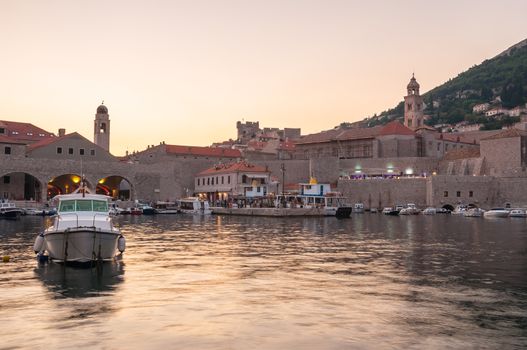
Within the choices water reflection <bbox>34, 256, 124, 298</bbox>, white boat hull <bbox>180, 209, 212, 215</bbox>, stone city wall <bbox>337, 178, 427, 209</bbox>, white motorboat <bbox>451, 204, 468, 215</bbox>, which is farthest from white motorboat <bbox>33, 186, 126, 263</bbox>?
stone city wall <bbox>337, 178, 427, 209</bbox>

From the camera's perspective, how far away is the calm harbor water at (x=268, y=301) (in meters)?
9.54

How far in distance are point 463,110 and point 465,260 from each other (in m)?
167

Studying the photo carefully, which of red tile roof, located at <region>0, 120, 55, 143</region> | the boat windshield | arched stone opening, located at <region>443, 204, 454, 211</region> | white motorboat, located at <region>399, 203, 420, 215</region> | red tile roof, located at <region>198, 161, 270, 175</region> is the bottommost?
white motorboat, located at <region>399, 203, 420, 215</region>

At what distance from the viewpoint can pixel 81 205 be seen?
20094mm

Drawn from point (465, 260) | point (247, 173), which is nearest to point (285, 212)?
point (247, 173)

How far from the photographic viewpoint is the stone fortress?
221 ft

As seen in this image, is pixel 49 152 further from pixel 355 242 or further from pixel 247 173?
pixel 355 242

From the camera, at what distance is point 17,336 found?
31.6 feet

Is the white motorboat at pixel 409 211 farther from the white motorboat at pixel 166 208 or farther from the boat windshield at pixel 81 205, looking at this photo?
the boat windshield at pixel 81 205

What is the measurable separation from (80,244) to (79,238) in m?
0.20

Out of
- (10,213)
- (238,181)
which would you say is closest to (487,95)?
(238,181)

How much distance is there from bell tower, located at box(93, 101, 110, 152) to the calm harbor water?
68.4m

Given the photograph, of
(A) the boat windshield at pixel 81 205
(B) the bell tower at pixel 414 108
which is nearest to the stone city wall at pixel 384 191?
(B) the bell tower at pixel 414 108

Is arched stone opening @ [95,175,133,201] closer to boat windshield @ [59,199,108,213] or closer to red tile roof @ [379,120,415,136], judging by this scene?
red tile roof @ [379,120,415,136]
